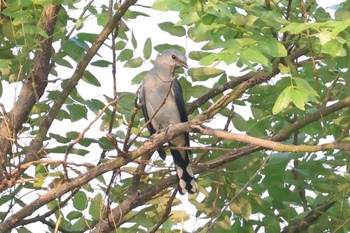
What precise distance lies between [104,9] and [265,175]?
1.56 metres

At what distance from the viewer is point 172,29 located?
19.5 ft

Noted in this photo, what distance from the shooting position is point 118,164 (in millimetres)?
4723

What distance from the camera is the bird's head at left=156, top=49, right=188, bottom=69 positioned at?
20.0 feet

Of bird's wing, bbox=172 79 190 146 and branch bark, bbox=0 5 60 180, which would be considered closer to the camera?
branch bark, bbox=0 5 60 180

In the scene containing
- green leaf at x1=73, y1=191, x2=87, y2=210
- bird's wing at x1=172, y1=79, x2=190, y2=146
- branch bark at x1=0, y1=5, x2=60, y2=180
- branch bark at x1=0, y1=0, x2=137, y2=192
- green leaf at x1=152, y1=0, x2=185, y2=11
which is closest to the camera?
green leaf at x1=152, y1=0, x2=185, y2=11

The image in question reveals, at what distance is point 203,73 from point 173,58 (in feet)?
1.69

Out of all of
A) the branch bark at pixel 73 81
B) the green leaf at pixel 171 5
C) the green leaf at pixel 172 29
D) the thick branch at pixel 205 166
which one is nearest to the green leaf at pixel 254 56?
the green leaf at pixel 171 5

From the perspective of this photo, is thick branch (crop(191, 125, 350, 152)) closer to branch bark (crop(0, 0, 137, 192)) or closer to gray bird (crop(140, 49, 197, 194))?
branch bark (crop(0, 0, 137, 192))

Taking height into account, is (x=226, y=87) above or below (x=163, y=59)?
below

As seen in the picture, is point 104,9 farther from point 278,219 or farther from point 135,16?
point 278,219

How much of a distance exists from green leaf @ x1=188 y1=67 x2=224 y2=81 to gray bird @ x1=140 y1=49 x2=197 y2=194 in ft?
0.47

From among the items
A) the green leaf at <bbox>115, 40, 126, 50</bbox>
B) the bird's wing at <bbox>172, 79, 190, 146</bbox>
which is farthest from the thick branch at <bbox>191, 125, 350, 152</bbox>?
the bird's wing at <bbox>172, 79, 190, 146</bbox>

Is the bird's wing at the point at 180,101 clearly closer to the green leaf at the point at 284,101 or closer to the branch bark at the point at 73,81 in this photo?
the branch bark at the point at 73,81

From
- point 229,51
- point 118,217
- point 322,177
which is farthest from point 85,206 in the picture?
point 229,51
